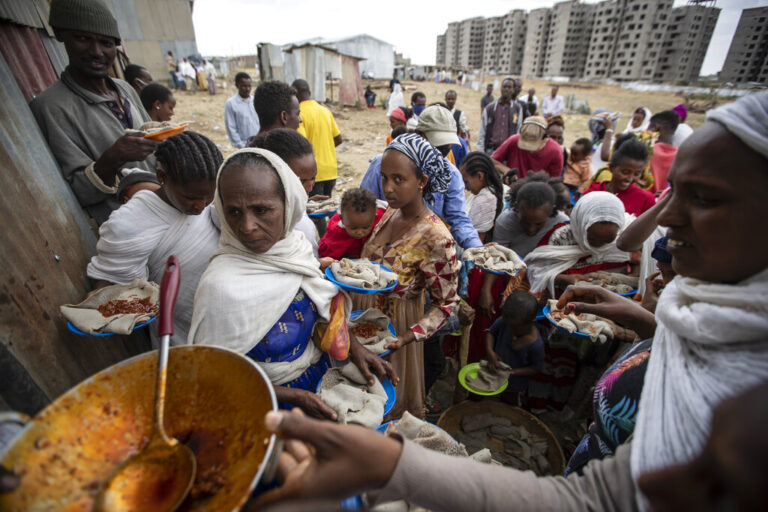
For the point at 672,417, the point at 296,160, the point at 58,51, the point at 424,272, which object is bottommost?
the point at 424,272

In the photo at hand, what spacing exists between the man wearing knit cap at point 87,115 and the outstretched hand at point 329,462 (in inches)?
86.8

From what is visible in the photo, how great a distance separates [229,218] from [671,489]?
70.0 inches

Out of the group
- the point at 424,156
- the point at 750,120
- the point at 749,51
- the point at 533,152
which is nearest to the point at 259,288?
the point at 424,156

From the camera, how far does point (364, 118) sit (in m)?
18.9

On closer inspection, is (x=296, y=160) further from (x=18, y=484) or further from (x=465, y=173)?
(x=18, y=484)

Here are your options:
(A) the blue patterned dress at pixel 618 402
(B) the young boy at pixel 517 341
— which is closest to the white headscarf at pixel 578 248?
(B) the young boy at pixel 517 341

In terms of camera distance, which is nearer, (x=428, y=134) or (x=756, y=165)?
(x=756, y=165)

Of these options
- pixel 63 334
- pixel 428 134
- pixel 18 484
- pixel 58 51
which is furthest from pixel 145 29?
pixel 18 484

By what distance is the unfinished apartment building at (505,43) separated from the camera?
5512cm

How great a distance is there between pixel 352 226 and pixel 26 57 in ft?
10.9

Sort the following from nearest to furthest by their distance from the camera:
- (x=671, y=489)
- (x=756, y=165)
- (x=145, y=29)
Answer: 1. (x=671, y=489)
2. (x=756, y=165)
3. (x=145, y=29)

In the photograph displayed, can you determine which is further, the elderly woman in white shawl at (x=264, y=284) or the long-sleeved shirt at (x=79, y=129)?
the long-sleeved shirt at (x=79, y=129)

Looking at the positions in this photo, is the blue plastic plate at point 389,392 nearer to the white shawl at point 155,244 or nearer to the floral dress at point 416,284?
the floral dress at point 416,284

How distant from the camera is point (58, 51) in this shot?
12.4 ft
